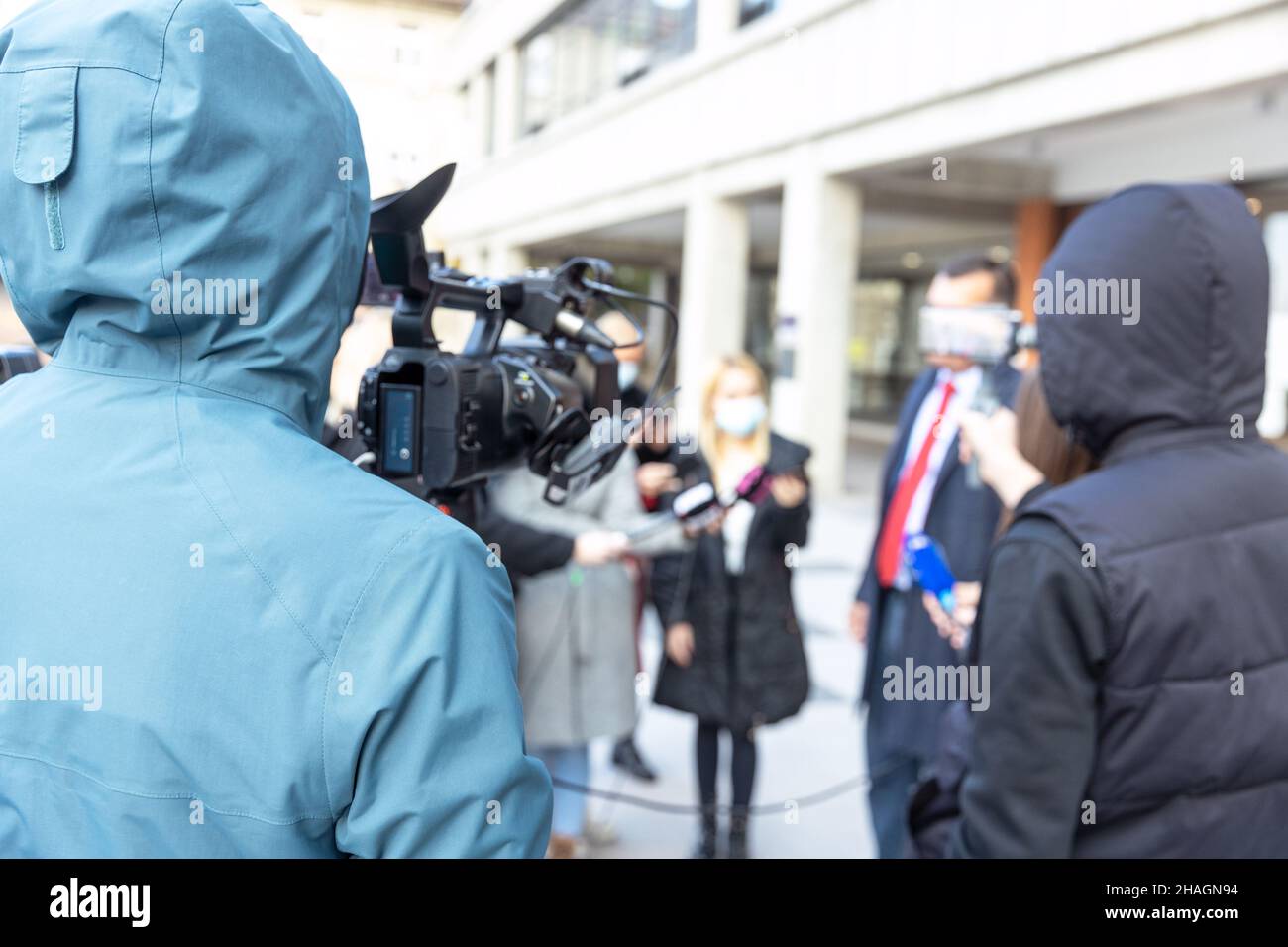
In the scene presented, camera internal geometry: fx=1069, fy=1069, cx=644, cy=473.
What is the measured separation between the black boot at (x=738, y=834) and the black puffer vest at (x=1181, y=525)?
2.16m

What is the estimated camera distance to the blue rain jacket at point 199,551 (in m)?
0.91

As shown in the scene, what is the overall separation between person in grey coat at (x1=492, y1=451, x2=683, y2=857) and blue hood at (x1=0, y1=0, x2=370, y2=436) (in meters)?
2.14

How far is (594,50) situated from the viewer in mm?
15805

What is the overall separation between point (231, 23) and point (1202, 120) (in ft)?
31.2

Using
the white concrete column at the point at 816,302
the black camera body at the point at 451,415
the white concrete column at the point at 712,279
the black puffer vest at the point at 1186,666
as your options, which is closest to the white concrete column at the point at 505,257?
the white concrete column at the point at 712,279

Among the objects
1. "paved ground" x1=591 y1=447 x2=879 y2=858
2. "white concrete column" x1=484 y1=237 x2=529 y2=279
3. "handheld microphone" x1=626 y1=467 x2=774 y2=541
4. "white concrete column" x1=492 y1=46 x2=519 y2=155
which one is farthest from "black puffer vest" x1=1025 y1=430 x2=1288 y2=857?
"white concrete column" x1=484 y1=237 x2=529 y2=279

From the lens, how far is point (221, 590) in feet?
3.00

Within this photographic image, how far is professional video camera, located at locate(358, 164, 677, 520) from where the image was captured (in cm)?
135

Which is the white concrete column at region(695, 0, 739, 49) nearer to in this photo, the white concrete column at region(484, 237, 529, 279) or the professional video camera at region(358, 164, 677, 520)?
the white concrete column at region(484, 237, 529, 279)

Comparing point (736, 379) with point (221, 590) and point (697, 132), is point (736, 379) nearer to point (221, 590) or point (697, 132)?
point (221, 590)

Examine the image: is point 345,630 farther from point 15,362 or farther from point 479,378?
point 15,362

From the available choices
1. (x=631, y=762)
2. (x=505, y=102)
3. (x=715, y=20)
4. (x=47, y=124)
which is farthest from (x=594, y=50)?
(x=47, y=124)

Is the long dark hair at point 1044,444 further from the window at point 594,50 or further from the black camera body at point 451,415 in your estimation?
the window at point 594,50

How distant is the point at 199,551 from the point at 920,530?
2.53m
